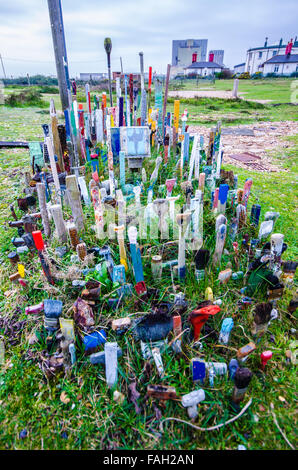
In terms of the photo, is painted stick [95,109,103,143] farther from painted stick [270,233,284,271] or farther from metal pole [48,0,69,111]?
painted stick [270,233,284,271]

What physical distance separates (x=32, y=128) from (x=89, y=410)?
8.59 metres

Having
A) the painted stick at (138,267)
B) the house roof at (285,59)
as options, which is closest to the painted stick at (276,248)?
the painted stick at (138,267)

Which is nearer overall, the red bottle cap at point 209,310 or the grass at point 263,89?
the red bottle cap at point 209,310

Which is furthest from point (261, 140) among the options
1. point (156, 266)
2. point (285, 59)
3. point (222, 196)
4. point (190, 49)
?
point (190, 49)

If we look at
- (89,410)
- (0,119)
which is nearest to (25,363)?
(89,410)

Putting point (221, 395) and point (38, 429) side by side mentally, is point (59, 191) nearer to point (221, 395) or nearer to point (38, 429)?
point (38, 429)

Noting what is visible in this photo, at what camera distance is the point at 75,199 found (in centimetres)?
247

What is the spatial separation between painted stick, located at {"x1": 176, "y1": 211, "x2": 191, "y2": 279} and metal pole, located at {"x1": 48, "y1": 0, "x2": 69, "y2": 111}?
11.3 feet

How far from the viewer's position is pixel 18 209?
353cm

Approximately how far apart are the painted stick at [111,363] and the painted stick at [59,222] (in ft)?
4.02

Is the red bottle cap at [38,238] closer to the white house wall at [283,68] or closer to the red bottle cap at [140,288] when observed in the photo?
the red bottle cap at [140,288]

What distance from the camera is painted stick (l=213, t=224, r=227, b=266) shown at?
7.00 ft

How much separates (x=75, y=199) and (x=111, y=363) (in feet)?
4.68

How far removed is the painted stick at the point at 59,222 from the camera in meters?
2.38
